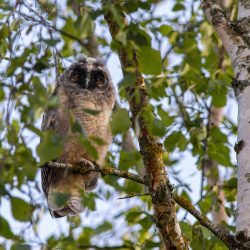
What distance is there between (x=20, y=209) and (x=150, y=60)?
22.8 inches

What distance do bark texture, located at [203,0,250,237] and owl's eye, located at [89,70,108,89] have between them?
1.55 m

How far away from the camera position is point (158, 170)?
85.5 inches

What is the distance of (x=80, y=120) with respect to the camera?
3281 millimetres

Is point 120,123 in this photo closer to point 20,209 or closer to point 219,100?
point 20,209

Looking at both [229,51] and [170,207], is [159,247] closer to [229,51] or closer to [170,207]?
[170,207]

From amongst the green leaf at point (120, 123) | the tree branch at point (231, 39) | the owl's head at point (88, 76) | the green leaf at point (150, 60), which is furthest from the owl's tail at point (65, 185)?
the green leaf at point (120, 123)

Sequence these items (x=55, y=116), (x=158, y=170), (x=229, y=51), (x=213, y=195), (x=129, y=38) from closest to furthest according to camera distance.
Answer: (x=129, y=38)
(x=158, y=170)
(x=229, y=51)
(x=55, y=116)
(x=213, y=195)

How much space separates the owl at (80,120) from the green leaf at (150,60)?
138 centimetres

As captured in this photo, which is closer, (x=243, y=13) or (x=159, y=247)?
(x=243, y=13)

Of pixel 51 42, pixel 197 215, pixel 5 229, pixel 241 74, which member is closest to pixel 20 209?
pixel 5 229

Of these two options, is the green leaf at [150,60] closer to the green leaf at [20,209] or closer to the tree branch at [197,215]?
the tree branch at [197,215]

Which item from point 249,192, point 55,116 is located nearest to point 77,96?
point 55,116

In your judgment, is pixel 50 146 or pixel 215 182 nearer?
pixel 50 146

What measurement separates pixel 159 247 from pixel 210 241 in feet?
1.07
